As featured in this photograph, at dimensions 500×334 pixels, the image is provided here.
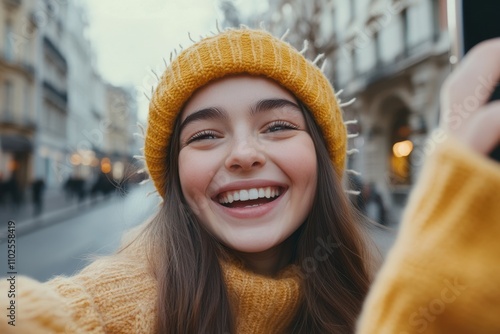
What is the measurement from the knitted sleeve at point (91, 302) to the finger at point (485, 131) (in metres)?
0.78

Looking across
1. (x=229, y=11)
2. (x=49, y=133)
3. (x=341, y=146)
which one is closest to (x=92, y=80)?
(x=49, y=133)

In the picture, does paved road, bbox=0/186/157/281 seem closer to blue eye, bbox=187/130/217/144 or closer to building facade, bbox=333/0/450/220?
blue eye, bbox=187/130/217/144

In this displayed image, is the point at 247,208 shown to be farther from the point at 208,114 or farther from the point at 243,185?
the point at 208,114

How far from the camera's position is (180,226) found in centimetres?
114

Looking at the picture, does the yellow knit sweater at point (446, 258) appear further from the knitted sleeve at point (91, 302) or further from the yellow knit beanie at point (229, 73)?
the yellow knit beanie at point (229, 73)

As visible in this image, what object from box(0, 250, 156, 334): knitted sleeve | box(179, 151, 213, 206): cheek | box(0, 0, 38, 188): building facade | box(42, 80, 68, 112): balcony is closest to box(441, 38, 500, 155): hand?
box(179, 151, 213, 206): cheek

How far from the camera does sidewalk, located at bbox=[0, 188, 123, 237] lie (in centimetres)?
918

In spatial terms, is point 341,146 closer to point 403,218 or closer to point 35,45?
point 403,218

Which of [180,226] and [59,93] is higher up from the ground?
[59,93]

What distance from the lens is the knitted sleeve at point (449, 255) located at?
1.52 ft

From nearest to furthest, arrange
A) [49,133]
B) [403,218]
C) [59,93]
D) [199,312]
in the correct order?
1. [403,218]
2. [199,312]
3. [59,93]
4. [49,133]

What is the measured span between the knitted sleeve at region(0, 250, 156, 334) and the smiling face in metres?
0.26

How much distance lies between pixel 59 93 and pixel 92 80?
237 centimetres

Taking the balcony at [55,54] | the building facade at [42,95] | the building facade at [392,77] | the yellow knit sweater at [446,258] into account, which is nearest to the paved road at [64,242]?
the yellow knit sweater at [446,258]
